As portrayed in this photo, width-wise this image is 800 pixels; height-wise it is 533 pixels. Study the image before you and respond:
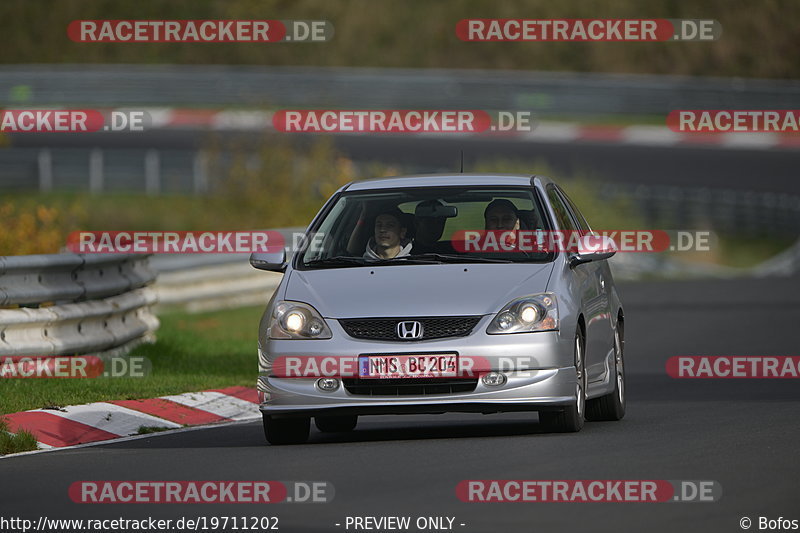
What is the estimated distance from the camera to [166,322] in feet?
70.7

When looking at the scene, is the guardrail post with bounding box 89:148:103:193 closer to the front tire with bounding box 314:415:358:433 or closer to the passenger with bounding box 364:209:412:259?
the front tire with bounding box 314:415:358:433

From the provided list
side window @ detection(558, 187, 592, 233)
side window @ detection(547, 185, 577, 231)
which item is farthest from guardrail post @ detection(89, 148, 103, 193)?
side window @ detection(547, 185, 577, 231)

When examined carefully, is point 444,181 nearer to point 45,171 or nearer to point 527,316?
point 527,316

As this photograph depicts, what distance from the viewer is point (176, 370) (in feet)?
51.5

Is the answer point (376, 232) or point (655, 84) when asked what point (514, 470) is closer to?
point (376, 232)

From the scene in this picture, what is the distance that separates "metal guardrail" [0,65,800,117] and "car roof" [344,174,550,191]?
32.3m

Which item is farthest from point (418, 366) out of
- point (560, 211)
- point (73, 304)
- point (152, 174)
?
point (152, 174)

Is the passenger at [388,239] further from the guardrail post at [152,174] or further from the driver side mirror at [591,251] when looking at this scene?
the guardrail post at [152,174]

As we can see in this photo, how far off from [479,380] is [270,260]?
1.66 meters

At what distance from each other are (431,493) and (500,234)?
3542mm

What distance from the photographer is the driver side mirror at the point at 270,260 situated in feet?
38.7

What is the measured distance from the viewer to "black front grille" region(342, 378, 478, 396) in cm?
1096

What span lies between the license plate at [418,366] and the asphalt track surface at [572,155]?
27865 mm

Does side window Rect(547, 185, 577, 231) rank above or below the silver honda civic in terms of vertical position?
above
